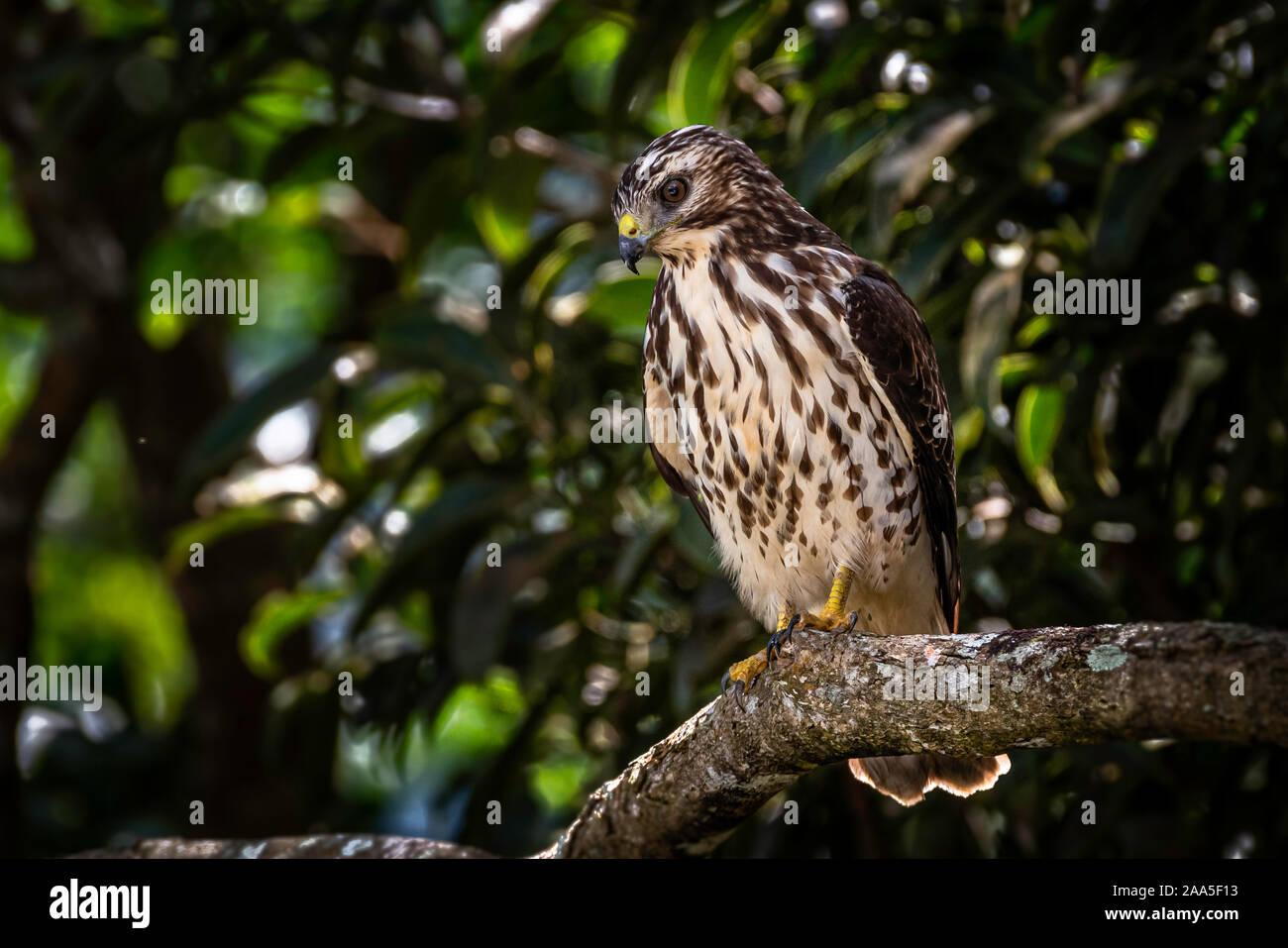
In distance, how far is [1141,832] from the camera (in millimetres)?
4078

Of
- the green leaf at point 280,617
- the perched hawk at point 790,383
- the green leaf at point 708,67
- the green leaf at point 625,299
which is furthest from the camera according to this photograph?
the green leaf at point 280,617

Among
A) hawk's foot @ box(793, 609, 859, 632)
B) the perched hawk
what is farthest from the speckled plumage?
hawk's foot @ box(793, 609, 859, 632)

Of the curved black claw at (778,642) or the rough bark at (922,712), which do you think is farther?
the curved black claw at (778,642)

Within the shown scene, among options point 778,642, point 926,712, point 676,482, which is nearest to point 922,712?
point 926,712

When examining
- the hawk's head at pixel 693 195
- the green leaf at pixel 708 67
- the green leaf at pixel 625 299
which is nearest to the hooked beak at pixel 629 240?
the hawk's head at pixel 693 195

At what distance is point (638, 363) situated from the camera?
4.77 metres

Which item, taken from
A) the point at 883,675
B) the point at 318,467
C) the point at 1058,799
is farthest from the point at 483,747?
the point at 883,675

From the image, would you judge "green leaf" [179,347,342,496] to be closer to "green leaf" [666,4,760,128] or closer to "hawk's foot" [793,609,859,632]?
"green leaf" [666,4,760,128]

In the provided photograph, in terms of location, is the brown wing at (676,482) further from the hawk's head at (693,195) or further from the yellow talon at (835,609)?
the hawk's head at (693,195)

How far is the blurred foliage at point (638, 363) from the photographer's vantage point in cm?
375

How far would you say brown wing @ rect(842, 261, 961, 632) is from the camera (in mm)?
2758

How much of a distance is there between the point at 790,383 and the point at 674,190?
485 mm

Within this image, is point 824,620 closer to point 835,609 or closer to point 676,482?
point 835,609

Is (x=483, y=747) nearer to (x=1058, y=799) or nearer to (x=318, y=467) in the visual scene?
(x=318, y=467)
